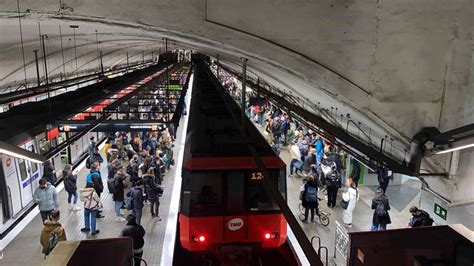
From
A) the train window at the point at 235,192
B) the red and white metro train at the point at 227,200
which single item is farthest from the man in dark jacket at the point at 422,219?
the train window at the point at 235,192

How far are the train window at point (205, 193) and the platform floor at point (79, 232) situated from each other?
85.0 inches

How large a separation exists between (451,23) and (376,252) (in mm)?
3576

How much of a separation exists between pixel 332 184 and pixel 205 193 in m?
5.69

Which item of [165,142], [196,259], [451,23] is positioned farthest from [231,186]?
[165,142]

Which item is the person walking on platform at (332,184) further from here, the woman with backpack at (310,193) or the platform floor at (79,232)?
the platform floor at (79,232)

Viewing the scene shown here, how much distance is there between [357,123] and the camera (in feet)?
26.0

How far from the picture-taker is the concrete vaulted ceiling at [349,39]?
5375mm

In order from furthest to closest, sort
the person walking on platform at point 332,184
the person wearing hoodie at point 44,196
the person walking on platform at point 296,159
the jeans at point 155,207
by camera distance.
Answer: the person walking on platform at point 296,159
the person walking on platform at point 332,184
the jeans at point 155,207
the person wearing hoodie at point 44,196

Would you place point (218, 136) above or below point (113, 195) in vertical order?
above

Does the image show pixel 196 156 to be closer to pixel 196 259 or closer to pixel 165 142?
pixel 196 259

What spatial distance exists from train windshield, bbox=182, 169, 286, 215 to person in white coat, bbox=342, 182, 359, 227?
11.6 feet

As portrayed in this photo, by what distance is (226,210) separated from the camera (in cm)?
722

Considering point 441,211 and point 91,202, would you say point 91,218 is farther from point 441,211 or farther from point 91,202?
point 441,211

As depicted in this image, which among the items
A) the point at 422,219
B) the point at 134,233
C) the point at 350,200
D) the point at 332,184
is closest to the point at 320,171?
the point at 332,184
